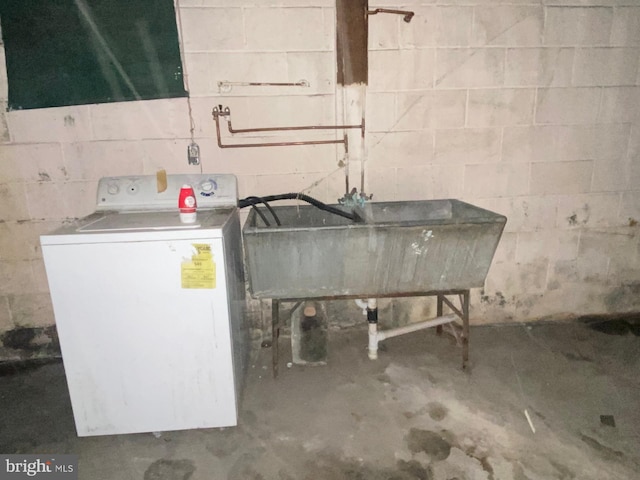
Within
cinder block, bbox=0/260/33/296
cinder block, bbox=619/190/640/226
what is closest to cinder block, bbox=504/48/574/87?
cinder block, bbox=619/190/640/226

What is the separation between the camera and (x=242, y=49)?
7.38 feet

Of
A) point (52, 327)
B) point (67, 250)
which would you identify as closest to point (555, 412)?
point (67, 250)

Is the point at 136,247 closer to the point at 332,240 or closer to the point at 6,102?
the point at 332,240

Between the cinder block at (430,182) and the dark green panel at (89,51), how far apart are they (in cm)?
134

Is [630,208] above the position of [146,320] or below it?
above

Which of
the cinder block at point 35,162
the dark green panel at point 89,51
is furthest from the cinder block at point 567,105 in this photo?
the cinder block at point 35,162

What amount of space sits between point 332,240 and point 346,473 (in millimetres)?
939

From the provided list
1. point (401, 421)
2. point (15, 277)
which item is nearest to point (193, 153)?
point (15, 277)

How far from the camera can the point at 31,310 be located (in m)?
2.49

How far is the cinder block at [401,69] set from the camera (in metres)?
2.33

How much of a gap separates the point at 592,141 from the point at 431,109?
3.33 ft

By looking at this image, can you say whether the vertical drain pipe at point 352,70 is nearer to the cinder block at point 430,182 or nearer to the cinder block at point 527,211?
the cinder block at point 430,182

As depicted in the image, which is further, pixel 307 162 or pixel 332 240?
pixel 307 162

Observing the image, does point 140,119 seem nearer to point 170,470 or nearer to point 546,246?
point 170,470
